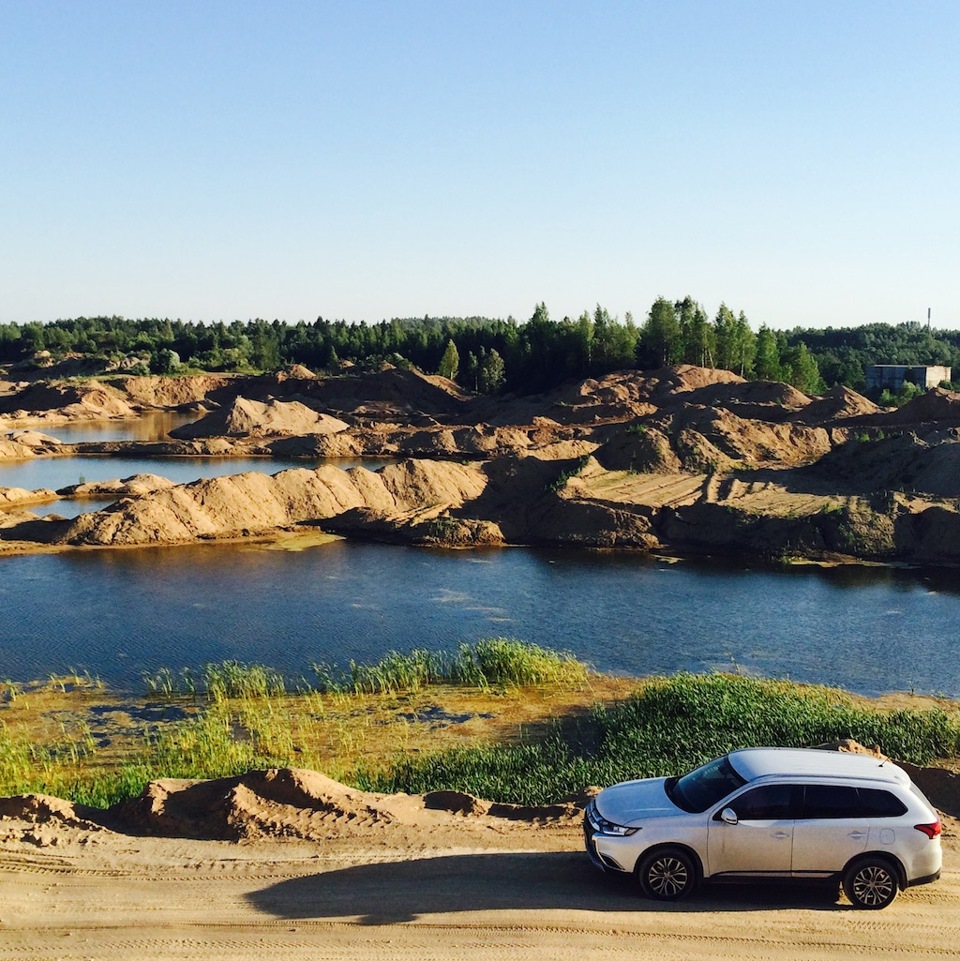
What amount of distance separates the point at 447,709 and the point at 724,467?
126ft

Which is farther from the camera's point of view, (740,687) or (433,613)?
(433,613)

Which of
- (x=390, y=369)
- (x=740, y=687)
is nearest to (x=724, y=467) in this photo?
(x=740, y=687)

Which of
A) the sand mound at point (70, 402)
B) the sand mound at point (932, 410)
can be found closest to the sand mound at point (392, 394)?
the sand mound at point (70, 402)

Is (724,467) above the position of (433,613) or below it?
above

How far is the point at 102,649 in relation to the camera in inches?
1257

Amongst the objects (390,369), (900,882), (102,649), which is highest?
(390,369)

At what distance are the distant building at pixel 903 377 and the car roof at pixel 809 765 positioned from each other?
96.7 metres

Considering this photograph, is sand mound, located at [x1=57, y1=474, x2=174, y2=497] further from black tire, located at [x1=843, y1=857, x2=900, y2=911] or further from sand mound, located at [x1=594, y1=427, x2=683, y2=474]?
black tire, located at [x1=843, y1=857, x2=900, y2=911]

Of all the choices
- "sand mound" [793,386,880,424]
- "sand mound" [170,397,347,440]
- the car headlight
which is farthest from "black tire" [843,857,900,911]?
"sand mound" [170,397,347,440]

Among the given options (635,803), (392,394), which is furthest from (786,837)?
(392,394)

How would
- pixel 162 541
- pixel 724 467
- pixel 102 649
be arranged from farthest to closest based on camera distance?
pixel 724 467, pixel 162 541, pixel 102 649

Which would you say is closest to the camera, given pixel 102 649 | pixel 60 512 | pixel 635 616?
pixel 102 649

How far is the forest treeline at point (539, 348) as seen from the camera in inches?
4176

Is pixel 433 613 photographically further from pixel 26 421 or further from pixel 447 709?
pixel 26 421
